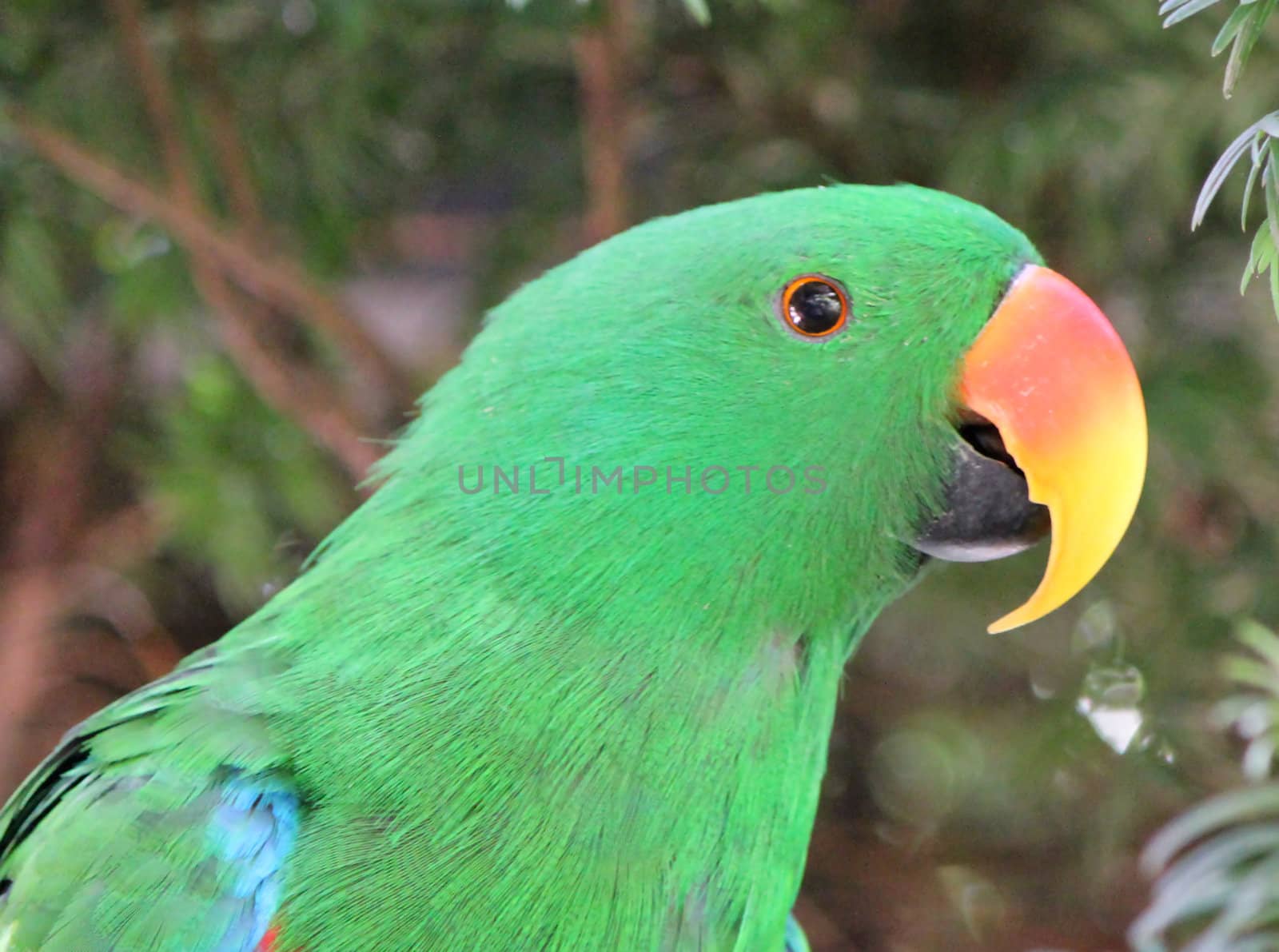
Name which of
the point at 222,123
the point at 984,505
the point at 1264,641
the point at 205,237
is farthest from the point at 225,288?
the point at 1264,641

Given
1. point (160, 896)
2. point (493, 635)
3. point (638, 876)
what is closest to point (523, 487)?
point (493, 635)

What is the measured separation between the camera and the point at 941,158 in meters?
2.16

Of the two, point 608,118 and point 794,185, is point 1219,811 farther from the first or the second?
point 608,118

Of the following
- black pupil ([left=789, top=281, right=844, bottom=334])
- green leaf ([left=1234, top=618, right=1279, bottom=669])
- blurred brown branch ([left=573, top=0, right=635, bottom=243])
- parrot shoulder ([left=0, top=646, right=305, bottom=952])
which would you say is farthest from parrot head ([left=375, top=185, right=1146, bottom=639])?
blurred brown branch ([left=573, top=0, right=635, bottom=243])

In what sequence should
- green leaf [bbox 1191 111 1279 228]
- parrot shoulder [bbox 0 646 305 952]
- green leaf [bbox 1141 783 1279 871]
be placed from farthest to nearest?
1. green leaf [bbox 1141 783 1279 871]
2. parrot shoulder [bbox 0 646 305 952]
3. green leaf [bbox 1191 111 1279 228]

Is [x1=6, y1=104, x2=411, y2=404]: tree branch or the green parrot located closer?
the green parrot

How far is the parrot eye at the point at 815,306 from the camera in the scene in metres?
1.16

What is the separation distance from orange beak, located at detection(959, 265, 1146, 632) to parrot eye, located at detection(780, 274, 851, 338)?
0.12 meters

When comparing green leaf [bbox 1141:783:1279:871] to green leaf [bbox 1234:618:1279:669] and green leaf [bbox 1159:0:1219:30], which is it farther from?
green leaf [bbox 1159:0:1219:30]

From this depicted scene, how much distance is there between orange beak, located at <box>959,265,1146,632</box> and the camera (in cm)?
109

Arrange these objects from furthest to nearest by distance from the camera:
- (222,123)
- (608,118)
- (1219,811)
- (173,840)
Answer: (222,123) → (608,118) → (1219,811) → (173,840)

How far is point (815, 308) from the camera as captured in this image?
116cm

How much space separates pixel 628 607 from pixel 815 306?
1.00 feet

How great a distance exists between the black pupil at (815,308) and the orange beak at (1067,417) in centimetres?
12
